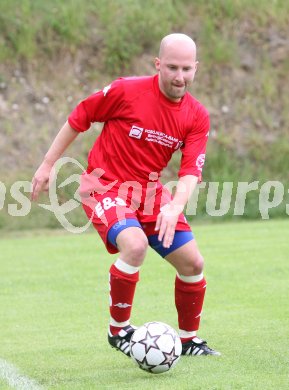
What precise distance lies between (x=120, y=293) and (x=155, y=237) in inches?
17.1

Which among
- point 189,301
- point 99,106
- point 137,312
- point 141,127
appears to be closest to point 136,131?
point 141,127

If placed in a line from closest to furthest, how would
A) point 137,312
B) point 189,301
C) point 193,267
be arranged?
point 193,267
point 189,301
point 137,312

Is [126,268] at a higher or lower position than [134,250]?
lower

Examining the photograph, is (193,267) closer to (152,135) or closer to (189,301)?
(189,301)

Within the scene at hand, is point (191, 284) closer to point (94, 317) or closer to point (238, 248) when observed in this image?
point (94, 317)

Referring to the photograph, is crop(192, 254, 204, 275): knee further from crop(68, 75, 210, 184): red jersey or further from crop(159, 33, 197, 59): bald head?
crop(159, 33, 197, 59): bald head

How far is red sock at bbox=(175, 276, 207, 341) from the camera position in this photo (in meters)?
6.42

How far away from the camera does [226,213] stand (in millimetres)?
16969

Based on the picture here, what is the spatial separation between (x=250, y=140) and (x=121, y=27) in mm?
3303

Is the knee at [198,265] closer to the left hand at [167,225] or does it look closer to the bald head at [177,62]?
the left hand at [167,225]

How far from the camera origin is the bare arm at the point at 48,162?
19.7 ft

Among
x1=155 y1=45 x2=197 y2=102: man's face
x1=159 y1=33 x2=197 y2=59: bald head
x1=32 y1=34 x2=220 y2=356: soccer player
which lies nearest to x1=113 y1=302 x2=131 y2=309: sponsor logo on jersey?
x1=32 y1=34 x2=220 y2=356: soccer player

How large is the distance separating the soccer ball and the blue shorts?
0.59 metres

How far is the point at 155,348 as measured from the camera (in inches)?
219
